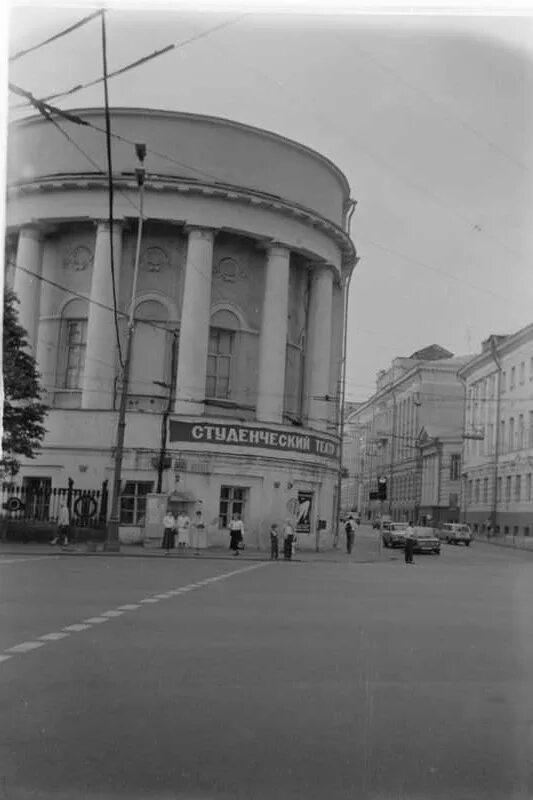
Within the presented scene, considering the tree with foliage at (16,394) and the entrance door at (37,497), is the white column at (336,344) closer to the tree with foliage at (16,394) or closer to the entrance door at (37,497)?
the tree with foliage at (16,394)

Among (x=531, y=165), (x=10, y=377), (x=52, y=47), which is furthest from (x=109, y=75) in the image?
(x=531, y=165)

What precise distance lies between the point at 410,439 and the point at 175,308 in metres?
7.74

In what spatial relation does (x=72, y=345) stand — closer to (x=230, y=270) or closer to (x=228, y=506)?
(x=228, y=506)

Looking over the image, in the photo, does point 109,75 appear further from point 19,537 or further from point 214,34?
point 19,537

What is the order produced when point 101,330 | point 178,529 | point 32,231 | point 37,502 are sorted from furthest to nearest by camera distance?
point 178,529 → point 101,330 → point 37,502 → point 32,231

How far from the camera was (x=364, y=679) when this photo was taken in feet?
20.6

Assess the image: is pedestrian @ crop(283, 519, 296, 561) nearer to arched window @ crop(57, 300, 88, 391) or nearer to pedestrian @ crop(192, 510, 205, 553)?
arched window @ crop(57, 300, 88, 391)

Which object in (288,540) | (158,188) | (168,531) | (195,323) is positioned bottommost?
(168,531)

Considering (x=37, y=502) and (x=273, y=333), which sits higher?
(x=273, y=333)

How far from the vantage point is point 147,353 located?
957 cm

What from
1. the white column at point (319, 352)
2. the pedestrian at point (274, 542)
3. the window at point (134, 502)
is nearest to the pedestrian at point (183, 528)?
the window at point (134, 502)

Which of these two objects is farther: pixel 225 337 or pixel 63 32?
pixel 225 337

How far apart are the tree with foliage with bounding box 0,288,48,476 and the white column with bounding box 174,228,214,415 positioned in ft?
17.5

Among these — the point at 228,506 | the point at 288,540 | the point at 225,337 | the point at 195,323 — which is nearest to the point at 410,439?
the point at 288,540
